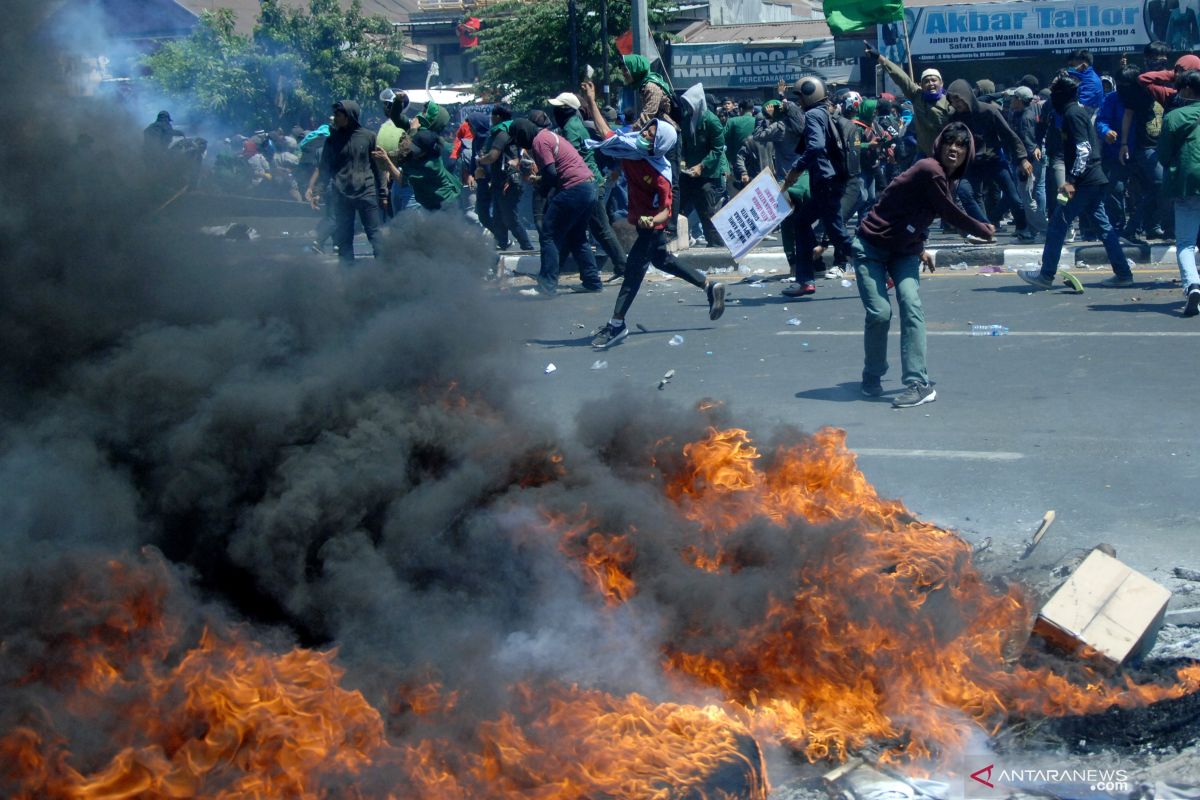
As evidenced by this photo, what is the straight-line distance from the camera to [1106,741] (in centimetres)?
370

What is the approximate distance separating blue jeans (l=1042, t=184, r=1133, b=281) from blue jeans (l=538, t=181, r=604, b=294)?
3.99 metres

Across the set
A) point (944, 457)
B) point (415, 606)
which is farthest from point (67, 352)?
point (944, 457)

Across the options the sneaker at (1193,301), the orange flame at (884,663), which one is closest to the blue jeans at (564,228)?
the sneaker at (1193,301)

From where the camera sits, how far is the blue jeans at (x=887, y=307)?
7438 millimetres

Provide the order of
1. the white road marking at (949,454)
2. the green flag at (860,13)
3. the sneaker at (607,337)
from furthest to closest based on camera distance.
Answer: the green flag at (860,13) < the sneaker at (607,337) < the white road marking at (949,454)

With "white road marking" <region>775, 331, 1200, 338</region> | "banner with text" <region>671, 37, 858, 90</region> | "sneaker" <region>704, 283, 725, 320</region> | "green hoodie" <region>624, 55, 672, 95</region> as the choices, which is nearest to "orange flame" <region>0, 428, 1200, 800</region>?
"white road marking" <region>775, 331, 1200, 338</region>

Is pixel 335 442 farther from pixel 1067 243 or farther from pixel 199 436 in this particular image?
pixel 1067 243

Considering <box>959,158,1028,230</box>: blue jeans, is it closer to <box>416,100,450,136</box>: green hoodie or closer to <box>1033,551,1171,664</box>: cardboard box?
<box>416,100,450,136</box>: green hoodie

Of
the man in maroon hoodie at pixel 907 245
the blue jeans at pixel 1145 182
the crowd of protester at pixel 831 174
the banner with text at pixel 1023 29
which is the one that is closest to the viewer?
the man in maroon hoodie at pixel 907 245

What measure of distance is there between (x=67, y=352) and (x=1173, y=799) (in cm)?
364

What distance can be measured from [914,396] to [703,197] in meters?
7.41

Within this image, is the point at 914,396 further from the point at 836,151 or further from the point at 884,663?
the point at 836,151

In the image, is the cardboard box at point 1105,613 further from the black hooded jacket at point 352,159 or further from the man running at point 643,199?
the black hooded jacket at point 352,159

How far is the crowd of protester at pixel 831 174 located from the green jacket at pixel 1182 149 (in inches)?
0.5
